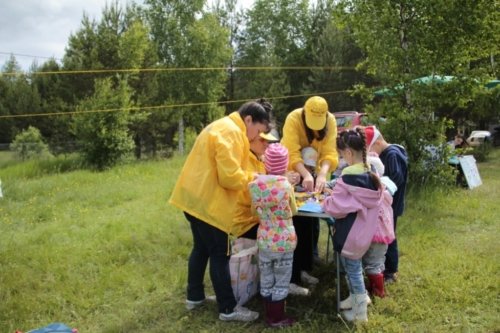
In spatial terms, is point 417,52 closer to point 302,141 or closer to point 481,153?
point 302,141

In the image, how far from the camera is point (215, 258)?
3.30 metres

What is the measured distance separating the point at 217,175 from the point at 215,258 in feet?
2.03

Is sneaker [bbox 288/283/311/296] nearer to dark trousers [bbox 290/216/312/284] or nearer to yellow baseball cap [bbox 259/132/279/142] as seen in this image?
dark trousers [bbox 290/216/312/284]

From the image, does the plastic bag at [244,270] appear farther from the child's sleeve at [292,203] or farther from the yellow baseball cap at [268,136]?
the yellow baseball cap at [268,136]

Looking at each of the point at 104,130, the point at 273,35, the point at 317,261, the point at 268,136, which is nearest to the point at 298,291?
the point at 317,261

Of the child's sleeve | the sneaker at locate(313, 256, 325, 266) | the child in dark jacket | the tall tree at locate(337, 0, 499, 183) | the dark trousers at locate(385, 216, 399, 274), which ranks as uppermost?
the tall tree at locate(337, 0, 499, 183)

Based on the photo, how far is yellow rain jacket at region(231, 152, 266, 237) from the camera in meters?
3.47

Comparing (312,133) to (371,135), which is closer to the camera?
(371,135)

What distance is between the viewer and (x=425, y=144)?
7.41 m

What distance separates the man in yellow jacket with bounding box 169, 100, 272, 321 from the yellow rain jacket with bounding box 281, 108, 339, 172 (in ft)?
1.94

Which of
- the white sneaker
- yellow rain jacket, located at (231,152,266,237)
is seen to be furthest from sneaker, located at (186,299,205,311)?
the white sneaker

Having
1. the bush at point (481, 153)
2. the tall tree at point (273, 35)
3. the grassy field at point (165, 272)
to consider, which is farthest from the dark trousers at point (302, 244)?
the tall tree at point (273, 35)

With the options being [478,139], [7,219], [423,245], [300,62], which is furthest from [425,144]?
[300,62]

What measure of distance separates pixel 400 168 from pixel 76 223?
15.8ft
